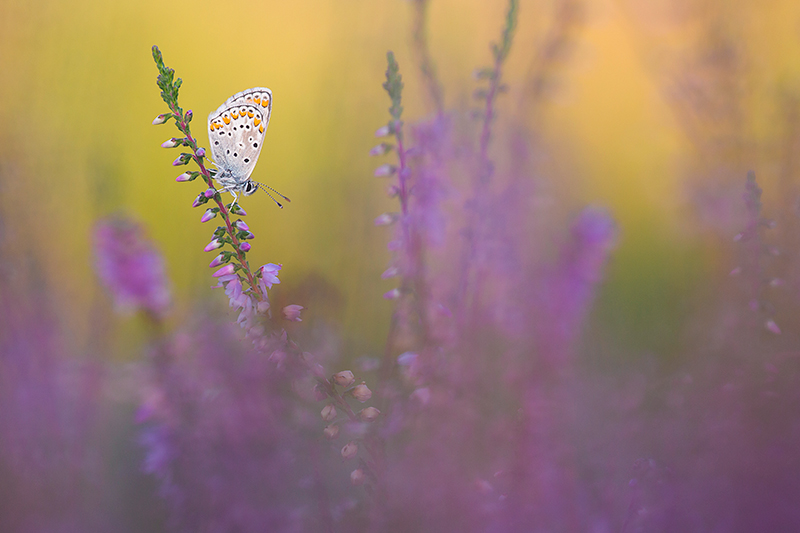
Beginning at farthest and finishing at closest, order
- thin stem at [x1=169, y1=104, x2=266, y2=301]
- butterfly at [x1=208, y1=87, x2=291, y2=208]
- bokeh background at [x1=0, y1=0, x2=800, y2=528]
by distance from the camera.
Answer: bokeh background at [x1=0, y1=0, x2=800, y2=528] < butterfly at [x1=208, y1=87, x2=291, y2=208] < thin stem at [x1=169, y1=104, x2=266, y2=301]

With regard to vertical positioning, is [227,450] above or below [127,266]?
below

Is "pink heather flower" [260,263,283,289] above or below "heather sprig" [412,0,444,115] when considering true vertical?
below

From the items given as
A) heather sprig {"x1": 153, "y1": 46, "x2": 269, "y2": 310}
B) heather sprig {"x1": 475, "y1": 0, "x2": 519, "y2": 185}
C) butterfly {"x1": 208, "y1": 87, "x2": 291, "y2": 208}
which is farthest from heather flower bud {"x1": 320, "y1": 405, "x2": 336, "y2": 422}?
butterfly {"x1": 208, "y1": 87, "x2": 291, "y2": 208}

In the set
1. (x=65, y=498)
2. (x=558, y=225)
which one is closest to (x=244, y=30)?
(x=558, y=225)

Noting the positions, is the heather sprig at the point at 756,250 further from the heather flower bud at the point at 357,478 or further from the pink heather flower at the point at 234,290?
the pink heather flower at the point at 234,290

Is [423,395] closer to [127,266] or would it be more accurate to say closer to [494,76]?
[494,76]

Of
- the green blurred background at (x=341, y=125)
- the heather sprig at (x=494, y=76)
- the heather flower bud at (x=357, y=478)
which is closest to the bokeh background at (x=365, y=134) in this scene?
the green blurred background at (x=341, y=125)

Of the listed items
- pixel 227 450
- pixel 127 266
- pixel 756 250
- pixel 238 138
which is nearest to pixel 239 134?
pixel 238 138

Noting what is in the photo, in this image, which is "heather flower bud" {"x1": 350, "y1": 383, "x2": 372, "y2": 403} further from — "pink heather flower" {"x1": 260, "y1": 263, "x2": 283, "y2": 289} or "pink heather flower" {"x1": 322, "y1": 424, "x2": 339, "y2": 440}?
"pink heather flower" {"x1": 260, "y1": 263, "x2": 283, "y2": 289}
